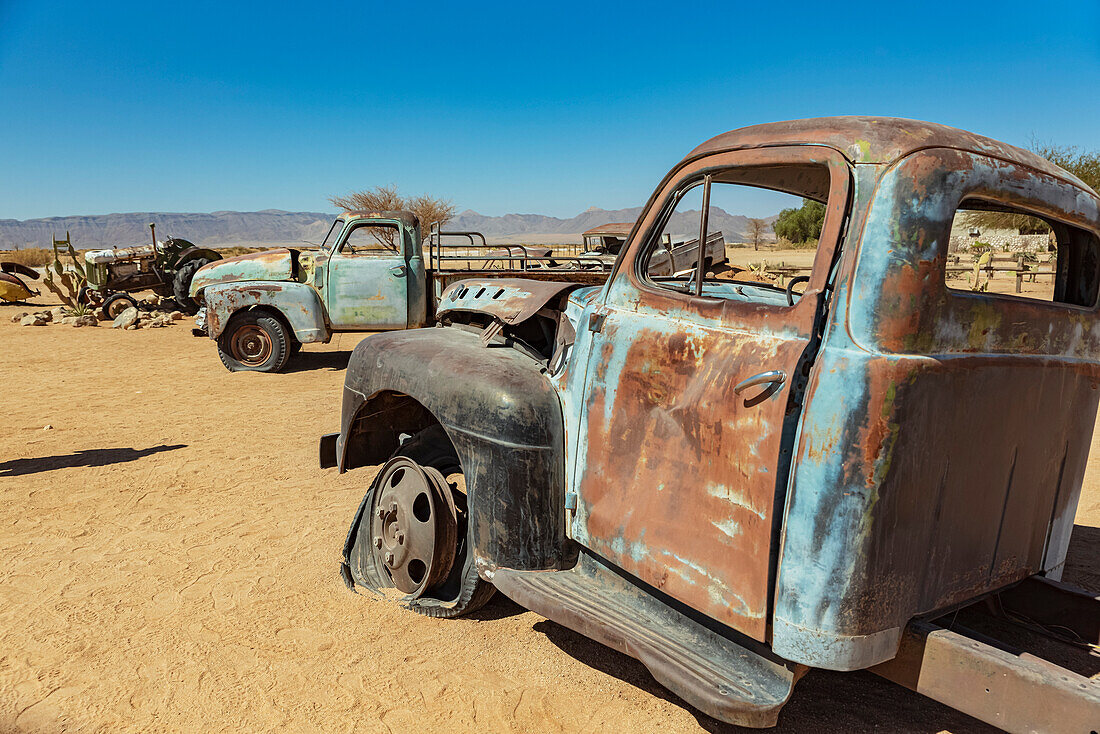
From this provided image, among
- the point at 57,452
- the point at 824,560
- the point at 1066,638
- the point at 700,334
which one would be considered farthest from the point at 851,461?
the point at 57,452

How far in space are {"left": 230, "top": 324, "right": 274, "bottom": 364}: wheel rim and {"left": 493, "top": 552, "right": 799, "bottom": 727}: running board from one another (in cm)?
836

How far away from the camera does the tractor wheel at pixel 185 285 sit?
16094 millimetres

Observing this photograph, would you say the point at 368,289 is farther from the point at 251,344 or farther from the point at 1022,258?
the point at 1022,258

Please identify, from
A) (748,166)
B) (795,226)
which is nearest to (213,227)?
(795,226)

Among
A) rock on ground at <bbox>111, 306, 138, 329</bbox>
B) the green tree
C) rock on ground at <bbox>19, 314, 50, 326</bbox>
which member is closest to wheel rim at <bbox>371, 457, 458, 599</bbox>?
rock on ground at <bbox>111, 306, 138, 329</bbox>

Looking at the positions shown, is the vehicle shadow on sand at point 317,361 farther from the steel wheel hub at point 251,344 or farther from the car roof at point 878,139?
the car roof at point 878,139

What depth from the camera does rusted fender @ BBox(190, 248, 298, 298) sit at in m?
10.3

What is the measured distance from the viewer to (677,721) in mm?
2613

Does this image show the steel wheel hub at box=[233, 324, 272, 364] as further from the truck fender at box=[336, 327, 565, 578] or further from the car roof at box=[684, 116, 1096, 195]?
the car roof at box=[684, 116, 1096, 195]

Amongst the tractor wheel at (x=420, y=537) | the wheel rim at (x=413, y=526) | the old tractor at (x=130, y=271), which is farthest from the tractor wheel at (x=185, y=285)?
the wheel rim at (x=413, y=526)

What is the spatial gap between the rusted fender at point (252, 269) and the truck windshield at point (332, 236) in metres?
0.43

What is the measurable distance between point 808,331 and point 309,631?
2441 mm

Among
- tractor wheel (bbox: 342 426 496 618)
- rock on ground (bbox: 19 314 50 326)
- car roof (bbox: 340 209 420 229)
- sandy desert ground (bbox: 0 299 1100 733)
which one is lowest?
rock on ground (bbox: 19 314 50 326)

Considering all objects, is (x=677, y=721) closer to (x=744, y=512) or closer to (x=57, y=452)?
(x=744, y=512)
